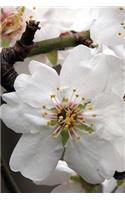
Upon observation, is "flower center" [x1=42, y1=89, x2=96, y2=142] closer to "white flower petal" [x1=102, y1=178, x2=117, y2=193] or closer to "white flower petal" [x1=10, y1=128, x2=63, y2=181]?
"white flower petal" [x1=10, y1=128, x2=63, y2=181]

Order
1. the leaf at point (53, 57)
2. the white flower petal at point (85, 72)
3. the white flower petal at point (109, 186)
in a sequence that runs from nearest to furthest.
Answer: the white flower petal at point (85, 72) < the leaf at point (53, 57) < the white flower petal at point (109, 186)

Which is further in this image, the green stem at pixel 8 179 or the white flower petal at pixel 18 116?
the green stem at pixel 8 179

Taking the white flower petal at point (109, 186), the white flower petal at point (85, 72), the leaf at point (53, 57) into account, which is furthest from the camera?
the white flower petal at point (109, 186)

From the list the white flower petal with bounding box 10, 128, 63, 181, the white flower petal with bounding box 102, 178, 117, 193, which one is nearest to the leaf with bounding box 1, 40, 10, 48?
the white flower petal with bounding box 10, 128, 63, 181

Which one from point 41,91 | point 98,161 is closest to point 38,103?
point 41,91

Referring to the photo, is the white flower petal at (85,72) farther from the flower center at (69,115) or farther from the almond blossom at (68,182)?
the almond blossom at (68,182)

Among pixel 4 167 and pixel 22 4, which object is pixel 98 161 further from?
pixel 22 4

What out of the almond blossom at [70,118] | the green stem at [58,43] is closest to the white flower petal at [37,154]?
the almond blossom at [70,118]
